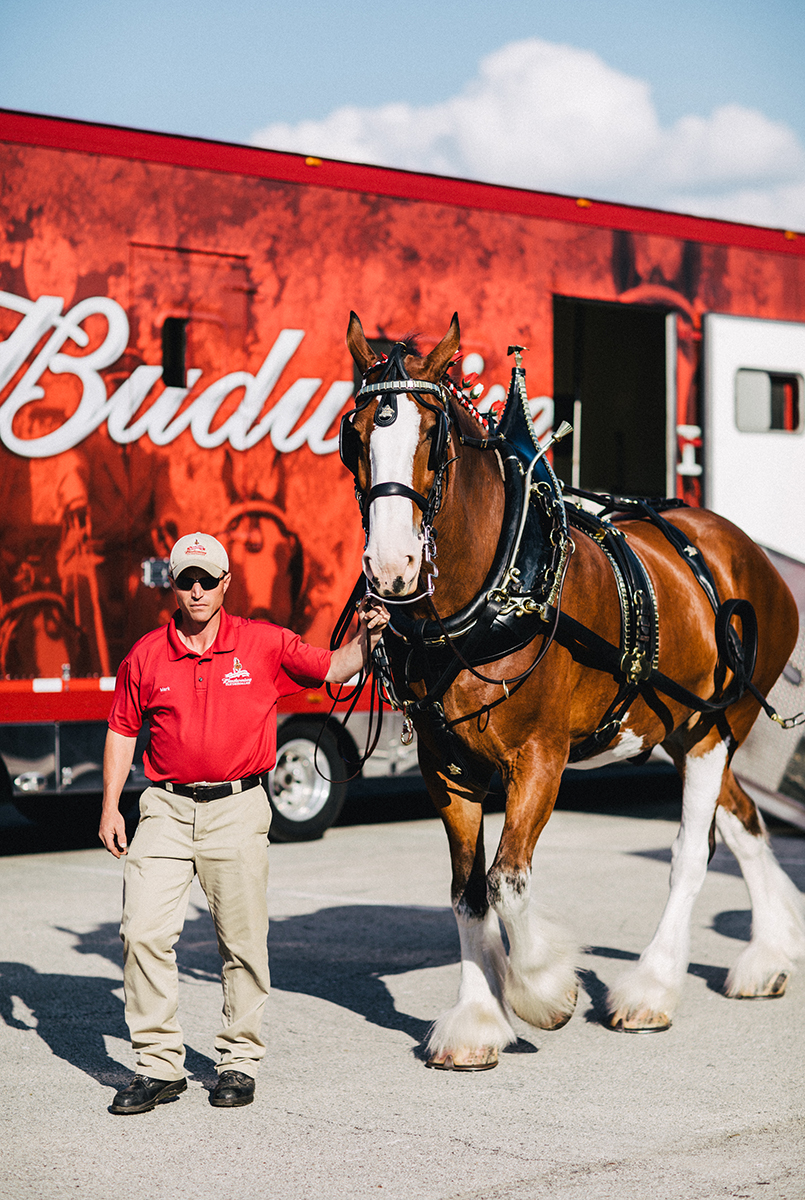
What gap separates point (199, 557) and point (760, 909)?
311cm

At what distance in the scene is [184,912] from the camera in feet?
14.3

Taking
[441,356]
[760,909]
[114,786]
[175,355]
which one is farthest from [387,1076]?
[175,355]

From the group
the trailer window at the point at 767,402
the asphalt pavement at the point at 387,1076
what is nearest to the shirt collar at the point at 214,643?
the asphalt pavement at the point at 387,1076

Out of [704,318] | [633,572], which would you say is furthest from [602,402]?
[633,572]

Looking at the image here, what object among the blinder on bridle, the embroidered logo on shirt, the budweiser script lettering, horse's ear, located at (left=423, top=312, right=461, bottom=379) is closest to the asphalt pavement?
the embroidered logo on shirt

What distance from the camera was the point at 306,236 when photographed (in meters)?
9.09

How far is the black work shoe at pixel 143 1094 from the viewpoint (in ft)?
13.8

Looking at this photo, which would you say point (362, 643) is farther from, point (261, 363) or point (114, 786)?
point (261, 363)

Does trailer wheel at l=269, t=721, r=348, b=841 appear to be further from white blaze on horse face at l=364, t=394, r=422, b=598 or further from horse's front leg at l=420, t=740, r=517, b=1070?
white blaze on horse face at l=364, t=394, r=422, b=598

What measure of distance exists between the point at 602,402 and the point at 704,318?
2143 mm

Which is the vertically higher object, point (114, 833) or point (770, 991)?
point (114, 833)

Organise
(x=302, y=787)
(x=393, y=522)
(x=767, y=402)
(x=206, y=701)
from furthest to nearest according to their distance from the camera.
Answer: (x=767, y=402) → (x=302, y=787) → (x=206, y=701) → (x=393, y=522)

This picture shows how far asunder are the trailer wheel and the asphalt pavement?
149cm

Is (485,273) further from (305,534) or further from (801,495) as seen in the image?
(801,495)
